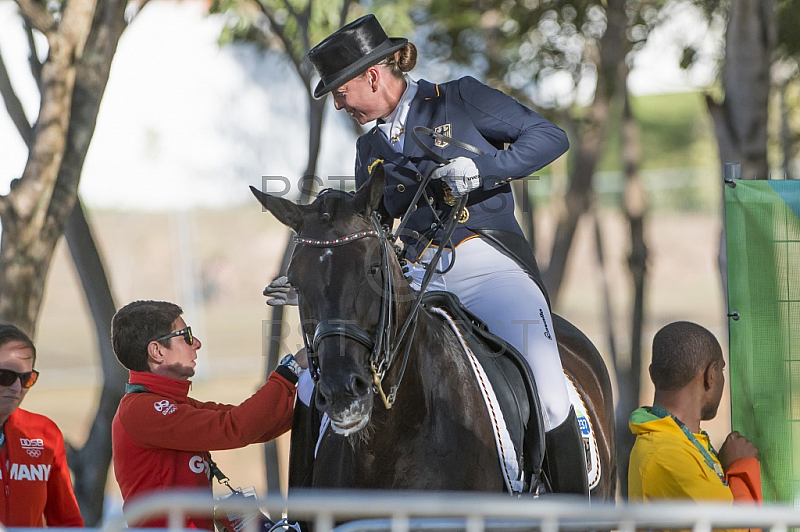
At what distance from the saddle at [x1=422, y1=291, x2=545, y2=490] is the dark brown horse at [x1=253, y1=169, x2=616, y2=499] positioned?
3 cm

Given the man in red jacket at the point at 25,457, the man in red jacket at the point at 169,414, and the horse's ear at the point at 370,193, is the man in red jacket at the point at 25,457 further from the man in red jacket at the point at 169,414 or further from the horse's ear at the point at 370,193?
the horse's ear at the point at 370,193

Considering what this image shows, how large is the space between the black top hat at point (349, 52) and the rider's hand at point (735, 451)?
7.23ft

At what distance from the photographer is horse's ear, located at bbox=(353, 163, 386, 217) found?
3.50 meters

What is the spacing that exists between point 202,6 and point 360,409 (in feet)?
34.4

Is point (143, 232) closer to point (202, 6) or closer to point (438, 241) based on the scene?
point (202, 6)

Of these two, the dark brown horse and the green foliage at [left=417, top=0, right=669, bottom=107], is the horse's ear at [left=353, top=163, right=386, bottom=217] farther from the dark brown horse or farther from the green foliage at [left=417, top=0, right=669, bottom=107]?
the green foliage at [left=417, top=0, right=669, bottom=107]

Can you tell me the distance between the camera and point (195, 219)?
104 ft

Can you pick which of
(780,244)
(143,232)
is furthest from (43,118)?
(143,232)

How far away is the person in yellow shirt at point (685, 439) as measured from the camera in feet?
12.0

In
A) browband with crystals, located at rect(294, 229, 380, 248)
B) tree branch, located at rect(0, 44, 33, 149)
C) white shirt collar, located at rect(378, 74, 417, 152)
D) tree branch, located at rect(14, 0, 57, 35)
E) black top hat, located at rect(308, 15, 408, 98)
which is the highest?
tree branch, located at rect(14, 0, 57, 35)

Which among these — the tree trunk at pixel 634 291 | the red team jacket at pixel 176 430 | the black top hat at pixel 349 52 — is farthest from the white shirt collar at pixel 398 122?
the tree trunk at pixel 634 291

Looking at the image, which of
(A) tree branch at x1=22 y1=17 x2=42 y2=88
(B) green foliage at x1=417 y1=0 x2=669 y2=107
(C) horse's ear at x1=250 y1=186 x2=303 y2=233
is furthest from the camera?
(B) green foliage at x1=417 y1=0 x2=669 y2=107

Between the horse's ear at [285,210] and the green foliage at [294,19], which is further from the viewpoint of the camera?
the green foliage at [294,19]

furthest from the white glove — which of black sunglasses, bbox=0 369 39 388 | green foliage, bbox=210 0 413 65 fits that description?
green foliage, bbox=210 0 413 65
